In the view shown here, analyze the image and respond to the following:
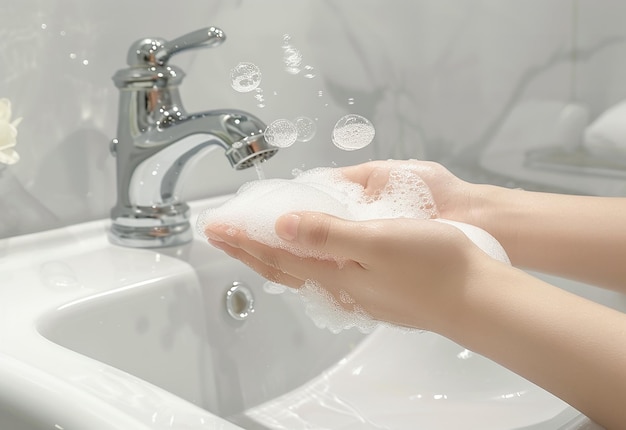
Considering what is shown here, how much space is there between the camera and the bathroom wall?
0.74m

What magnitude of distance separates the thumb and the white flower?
0.32 meters

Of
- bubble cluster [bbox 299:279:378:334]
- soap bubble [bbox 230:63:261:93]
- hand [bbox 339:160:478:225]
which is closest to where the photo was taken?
bubble cluster [bbox 299:279:378:334]

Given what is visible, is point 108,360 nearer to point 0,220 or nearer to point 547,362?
point 0,220

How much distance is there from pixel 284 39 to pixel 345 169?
1.05 feet

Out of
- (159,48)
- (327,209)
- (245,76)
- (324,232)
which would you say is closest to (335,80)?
(245,76)

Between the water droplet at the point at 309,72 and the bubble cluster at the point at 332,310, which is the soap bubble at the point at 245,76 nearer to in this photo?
the water droplet at the point at 309,72

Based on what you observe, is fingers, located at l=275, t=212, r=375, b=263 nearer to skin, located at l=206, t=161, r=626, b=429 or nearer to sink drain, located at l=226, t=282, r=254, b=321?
skin, located at l=206, t=161, r=626, b=429

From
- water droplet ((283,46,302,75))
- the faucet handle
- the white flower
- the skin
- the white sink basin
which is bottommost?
the white sink basin

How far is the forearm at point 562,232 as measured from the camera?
1.95 ft

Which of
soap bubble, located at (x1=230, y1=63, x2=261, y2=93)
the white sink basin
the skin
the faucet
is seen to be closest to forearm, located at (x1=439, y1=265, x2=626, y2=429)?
the skin

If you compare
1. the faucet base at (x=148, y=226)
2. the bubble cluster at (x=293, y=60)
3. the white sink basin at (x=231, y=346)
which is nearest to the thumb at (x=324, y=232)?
the white sink basin at (x=231, y=346)

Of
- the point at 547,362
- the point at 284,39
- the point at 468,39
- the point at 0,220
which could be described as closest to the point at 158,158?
the point at 0,220

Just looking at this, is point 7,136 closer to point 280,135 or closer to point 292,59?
point 280,135

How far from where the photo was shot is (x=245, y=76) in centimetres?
78
